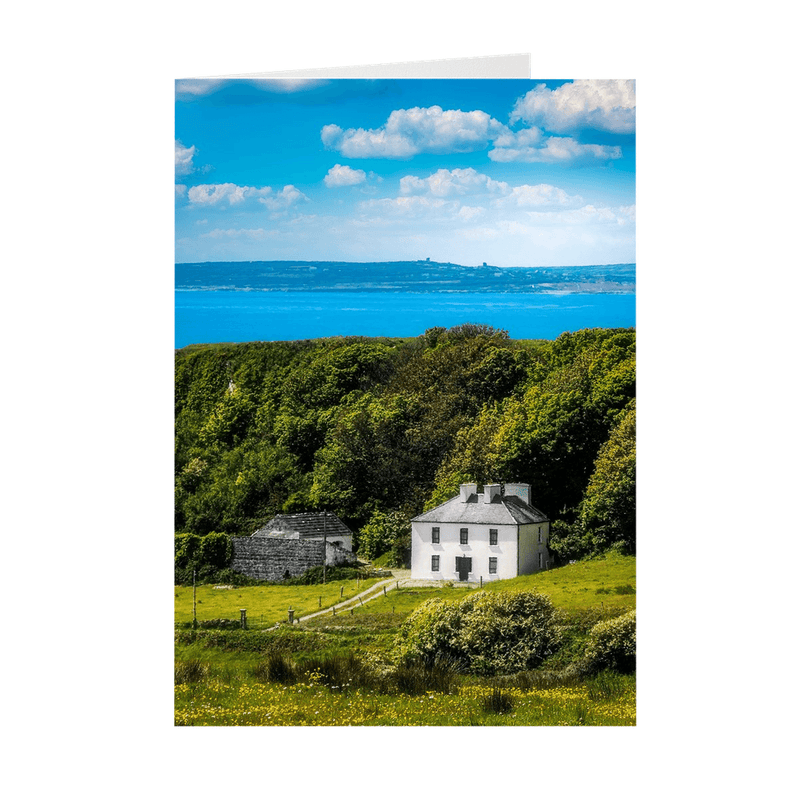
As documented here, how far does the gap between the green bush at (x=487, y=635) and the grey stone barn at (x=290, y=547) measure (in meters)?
1.16

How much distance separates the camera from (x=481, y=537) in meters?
13.2

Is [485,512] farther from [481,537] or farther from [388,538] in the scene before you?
[388,538]

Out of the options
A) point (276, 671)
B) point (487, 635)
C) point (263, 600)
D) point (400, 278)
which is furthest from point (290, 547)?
point (400, 278)

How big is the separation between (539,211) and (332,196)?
2.01m

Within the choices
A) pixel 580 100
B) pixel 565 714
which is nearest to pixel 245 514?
pixel 565 714

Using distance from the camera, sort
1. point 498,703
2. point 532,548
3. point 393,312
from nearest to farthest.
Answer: point 498,703 < point 532,548 < point 393,312

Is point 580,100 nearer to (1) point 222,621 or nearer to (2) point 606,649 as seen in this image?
(2) point 606,649

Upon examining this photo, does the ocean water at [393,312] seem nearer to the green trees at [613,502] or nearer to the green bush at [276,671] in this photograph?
the green trees at [613,502]

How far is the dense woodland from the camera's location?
13.3 metres

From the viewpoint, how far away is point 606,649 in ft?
41.3

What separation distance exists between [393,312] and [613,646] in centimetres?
384

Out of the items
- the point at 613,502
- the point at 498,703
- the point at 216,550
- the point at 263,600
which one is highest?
the point at 613,502

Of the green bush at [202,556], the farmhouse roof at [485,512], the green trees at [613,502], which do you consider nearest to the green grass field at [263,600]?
the green bush at [202,556]

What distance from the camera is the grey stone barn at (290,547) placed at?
1342cm
